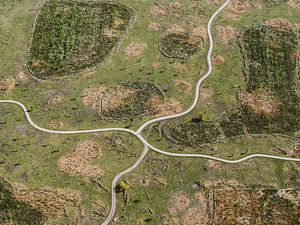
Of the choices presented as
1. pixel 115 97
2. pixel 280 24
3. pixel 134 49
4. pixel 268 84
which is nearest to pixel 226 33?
pixel 280 24

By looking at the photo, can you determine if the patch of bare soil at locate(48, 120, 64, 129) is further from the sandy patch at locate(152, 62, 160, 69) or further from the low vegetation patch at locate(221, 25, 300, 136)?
the low vegetation patch at locate(221, 25, 300, 136)

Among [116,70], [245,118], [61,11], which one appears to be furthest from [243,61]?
[61,11]

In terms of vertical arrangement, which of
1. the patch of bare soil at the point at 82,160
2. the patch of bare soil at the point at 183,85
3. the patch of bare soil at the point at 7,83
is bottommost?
the patch of bare soil at the point at 82,160

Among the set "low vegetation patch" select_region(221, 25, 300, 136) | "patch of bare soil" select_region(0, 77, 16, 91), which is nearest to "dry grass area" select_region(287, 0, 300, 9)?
"low vegetation patch" select_region(221, 25, 300, 136)

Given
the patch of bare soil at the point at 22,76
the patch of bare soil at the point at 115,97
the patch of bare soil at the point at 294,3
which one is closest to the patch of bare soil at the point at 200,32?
the patch of bare soil at the point at 115,97

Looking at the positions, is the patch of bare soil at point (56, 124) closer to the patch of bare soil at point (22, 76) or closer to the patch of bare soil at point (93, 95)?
the patch of bare soil at point (93, 95)

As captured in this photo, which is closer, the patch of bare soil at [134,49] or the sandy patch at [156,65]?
the sandy patch at [156,65]
